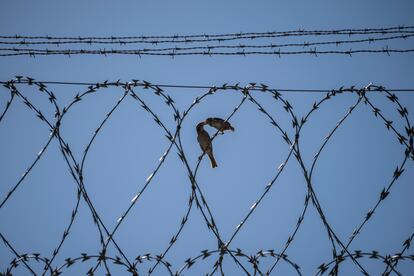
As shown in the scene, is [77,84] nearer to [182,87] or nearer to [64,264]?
[182,87]

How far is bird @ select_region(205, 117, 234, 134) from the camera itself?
4.14 meters

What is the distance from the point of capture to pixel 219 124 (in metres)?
4.39

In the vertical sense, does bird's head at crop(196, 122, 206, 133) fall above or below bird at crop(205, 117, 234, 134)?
above

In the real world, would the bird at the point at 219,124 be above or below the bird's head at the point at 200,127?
below

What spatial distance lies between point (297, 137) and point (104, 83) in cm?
179

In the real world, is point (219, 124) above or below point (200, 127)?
below

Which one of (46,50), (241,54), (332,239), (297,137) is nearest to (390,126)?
(297,137)

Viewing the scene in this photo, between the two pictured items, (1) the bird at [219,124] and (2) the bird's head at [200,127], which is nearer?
(1) the bird at [219,124]

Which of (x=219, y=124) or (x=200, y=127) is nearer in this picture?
(x=219, y=124)

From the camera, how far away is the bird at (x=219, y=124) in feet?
13.6

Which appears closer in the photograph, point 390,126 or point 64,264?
point 64,264

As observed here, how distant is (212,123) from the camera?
14.8ft

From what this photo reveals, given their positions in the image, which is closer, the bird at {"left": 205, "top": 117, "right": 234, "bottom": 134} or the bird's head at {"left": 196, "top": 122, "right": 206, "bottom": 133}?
the bird at {"left": 205, "top": 117, "right": 234, "bottom": 134}

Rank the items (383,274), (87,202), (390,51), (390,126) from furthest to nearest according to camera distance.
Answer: (390,51), (390,126), (383,274), (87,202)
